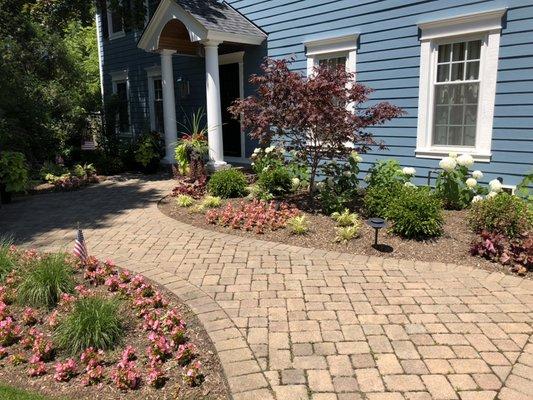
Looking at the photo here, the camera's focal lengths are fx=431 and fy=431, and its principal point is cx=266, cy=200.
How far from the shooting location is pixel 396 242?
542cm

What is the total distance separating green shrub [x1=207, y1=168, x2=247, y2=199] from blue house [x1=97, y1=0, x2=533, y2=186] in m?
1.72

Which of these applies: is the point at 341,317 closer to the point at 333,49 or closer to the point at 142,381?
the point at 142,381

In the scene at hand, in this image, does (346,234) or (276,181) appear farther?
(276,181)

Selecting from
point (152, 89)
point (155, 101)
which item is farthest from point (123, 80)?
point (155, 101)

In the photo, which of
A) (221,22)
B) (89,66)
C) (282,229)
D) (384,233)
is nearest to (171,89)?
(221,22)

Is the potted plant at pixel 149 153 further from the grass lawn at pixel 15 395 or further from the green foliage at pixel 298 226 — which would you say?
the grass lawn at pixel 15 395

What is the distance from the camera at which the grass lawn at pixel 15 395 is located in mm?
2822

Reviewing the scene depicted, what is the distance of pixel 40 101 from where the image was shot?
11812 millimetres

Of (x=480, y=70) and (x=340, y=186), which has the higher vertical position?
(x=480, y=70)

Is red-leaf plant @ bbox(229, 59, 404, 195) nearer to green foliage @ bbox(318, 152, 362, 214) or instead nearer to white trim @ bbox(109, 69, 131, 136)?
green foliage @ bbox(318, 152, 362, 214)

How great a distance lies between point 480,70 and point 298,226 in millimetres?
3793

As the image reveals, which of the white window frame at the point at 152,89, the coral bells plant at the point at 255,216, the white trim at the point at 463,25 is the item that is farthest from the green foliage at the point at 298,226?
the white window frame at the point at 152,89

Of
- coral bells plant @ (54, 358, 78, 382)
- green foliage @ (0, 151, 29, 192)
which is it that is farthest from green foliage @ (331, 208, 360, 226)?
green foliage @ (0, 151, 29, 192)

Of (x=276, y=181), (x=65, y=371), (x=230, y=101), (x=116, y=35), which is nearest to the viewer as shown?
(x=65, y=371)
